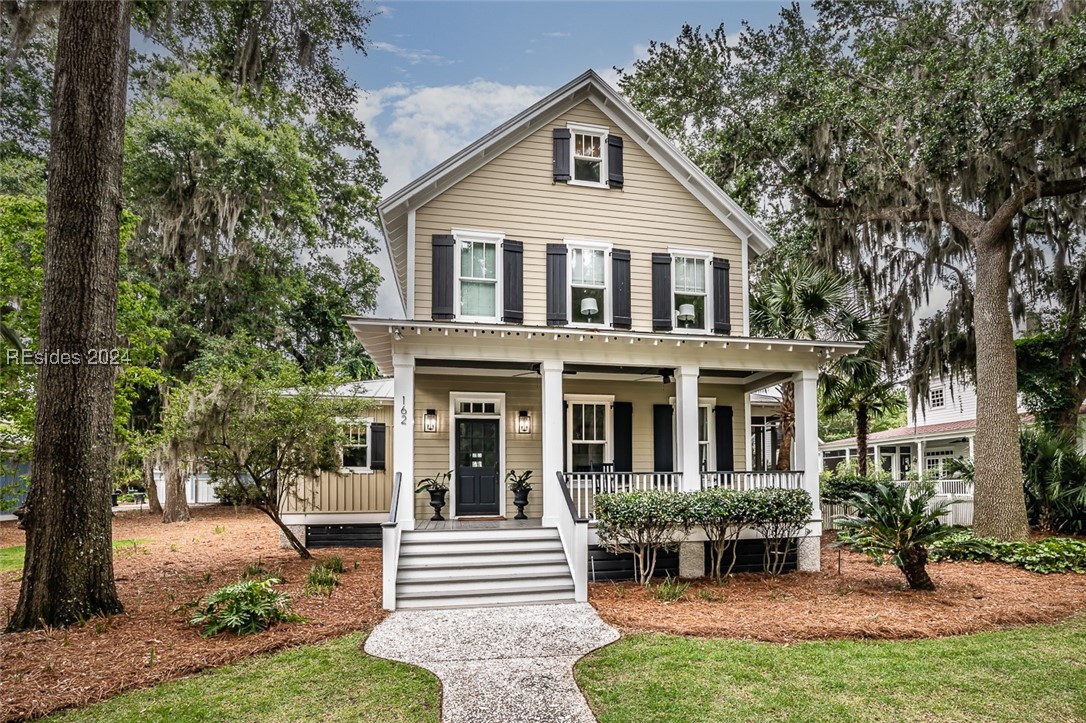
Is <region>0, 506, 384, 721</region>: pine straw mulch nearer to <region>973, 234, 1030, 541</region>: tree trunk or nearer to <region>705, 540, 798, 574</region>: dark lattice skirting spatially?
<region>705, 540, 798, 574</region>: dark lattice skirting

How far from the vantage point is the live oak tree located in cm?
1132

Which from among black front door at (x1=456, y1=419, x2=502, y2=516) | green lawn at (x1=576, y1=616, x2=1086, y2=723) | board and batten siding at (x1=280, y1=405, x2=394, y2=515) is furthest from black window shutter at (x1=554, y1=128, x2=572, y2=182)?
green lawn at (x1=576, y1=616, x2=1086, y2=723)

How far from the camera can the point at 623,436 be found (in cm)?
1191

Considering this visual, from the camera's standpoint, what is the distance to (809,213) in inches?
601

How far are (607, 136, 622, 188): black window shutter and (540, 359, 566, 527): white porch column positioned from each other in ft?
12.5

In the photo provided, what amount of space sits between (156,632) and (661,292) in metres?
8.71

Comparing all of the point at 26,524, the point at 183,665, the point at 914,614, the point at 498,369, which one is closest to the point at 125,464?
the point at 26,524

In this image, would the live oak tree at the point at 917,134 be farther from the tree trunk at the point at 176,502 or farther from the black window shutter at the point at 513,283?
the tree trunk at the point at 176,502

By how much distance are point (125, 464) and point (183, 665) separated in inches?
330

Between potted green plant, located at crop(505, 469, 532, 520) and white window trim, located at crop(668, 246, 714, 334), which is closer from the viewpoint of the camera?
potted green plant, located at crop(505, 469, 532, 520)

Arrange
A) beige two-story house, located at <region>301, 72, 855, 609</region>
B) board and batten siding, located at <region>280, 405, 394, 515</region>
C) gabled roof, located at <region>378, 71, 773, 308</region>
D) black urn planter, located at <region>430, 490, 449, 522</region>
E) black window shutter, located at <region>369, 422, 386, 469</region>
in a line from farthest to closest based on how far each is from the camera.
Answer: board and batten siding, located at <region>280, 405, 394, 515</region>
black window shutter, located at <region>369, 422, 386, 469</region>
black urn planter, located at <region>430, 490, 449, 522</region>
gabled roof, located at <region>378, 71, 773, 308</region>
beige two-story house, located at <region>301, 72, 855, 609</region>

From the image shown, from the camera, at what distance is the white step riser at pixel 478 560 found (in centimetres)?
823

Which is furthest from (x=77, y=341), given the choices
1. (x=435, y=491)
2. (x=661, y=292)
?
(x=661, y=292)

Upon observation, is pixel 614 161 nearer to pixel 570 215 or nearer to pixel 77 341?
pixel 570 215
